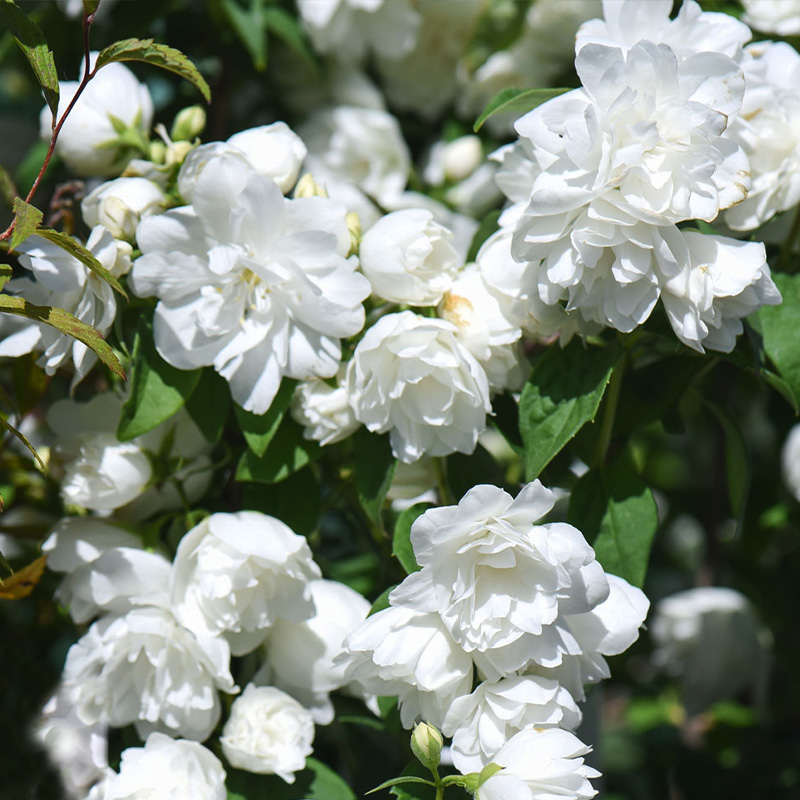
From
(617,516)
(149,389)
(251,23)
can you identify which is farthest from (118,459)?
(251,23)

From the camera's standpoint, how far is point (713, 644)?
1.37 meters

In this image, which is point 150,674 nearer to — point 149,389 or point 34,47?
point 149,389

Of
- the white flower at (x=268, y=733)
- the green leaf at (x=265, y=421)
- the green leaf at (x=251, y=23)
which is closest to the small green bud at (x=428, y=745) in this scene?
the white flower at (x=268, y=733)

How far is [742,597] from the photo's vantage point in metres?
1.48

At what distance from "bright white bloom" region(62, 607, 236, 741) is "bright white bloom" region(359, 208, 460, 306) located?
31 cm

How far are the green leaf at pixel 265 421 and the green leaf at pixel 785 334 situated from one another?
1.26 feet

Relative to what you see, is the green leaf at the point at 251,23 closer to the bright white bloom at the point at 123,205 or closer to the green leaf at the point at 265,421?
the bright white bloom at the point at 123,205

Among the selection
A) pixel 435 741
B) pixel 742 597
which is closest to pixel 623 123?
pixel 435 741

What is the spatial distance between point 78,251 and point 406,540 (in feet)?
1.05

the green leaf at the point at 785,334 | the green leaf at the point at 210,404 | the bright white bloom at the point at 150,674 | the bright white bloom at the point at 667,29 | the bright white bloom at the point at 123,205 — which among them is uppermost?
the bright white bloom at the point at 667,29

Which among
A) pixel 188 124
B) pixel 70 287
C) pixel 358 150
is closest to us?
pixel 70 287

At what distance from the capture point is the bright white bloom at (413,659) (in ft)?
1.99

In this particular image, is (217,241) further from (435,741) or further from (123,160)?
(435,741)

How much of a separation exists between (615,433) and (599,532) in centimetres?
11
